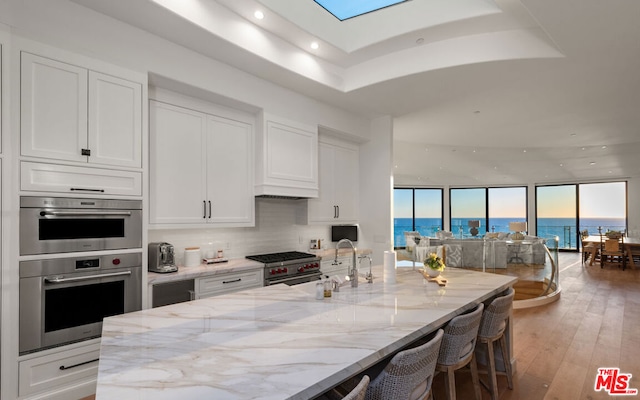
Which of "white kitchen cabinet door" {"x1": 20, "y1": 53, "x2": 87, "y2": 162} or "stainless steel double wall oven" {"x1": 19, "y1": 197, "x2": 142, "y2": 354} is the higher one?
"white kitchen cabinet door" {"x1": 20, "y1": 53, "x2": 87, "y2": 162}

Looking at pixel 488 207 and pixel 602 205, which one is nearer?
pixel 602 205

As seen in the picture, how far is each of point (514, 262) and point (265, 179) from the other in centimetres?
472

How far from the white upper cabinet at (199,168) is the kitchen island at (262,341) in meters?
1.39

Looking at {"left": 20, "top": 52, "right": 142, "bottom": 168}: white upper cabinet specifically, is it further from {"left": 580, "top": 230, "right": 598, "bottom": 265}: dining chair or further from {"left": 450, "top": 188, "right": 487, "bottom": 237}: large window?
{"left": 450, "top": 188, "right": 487, "bottom": 237}: large window

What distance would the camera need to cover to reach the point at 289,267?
3.72 metres

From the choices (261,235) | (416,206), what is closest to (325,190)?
(261,235)

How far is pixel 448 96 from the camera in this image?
4.00 metres

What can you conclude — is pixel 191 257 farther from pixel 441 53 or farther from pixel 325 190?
pixel 441 53

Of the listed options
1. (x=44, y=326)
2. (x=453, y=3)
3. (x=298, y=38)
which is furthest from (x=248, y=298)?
(x=453, y=3)

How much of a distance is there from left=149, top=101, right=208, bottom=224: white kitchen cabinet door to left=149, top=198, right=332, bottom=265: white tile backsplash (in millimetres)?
357

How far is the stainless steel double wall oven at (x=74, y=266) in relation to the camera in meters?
2.12

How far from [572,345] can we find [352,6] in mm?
4239

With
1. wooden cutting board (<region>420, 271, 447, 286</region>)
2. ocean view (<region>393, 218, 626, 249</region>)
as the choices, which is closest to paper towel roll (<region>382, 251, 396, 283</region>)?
wooden cutting board (<region>420, 271, 447, 286</region>)

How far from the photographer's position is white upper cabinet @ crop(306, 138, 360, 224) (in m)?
4.56
